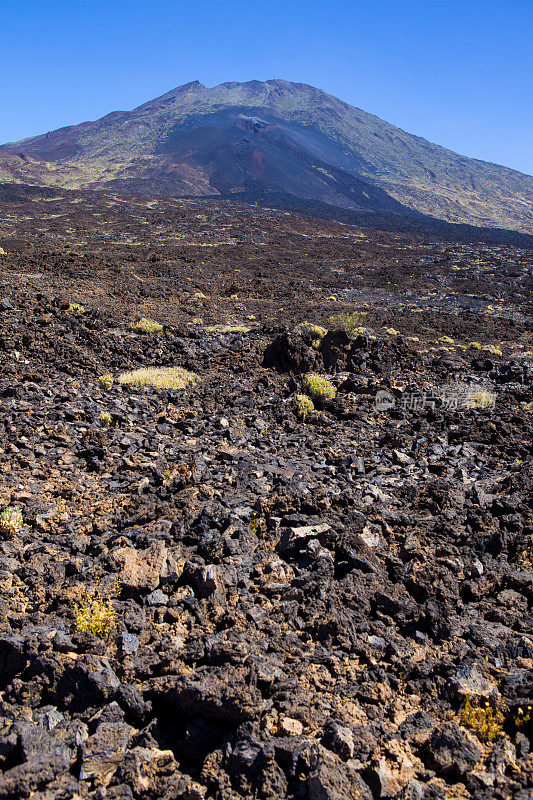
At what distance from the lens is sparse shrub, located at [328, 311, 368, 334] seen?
15520mm

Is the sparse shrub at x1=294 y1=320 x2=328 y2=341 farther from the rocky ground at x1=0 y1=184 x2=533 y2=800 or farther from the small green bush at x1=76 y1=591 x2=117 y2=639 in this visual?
the small green bush at x1=76 y1=591 x2=117 y2=639

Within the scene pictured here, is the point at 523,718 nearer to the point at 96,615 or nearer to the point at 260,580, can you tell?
the point at 260,580

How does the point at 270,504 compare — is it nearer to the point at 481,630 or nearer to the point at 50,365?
the point at 481,630

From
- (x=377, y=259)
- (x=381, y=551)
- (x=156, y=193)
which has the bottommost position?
(x=381, y=551)

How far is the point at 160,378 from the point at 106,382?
923mm

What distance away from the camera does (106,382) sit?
26.7 feet

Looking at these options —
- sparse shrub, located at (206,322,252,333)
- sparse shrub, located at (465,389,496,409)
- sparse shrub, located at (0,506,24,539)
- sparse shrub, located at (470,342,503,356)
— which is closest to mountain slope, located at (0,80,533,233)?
sparse shrub, located at (206,322,252,333)

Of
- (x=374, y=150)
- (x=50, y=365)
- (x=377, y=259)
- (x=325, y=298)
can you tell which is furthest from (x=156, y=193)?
(x=374, y=150)

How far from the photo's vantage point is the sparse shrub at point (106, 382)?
8.11 m

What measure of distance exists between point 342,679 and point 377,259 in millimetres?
→ 32196

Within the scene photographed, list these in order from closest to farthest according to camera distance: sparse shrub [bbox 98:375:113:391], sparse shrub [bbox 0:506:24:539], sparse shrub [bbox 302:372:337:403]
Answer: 1. sparse shrub [bbox 0:506:24:539]
2. sparse shrub [bbox 98:375:113:391]
3. sparse shrub [bbox 302:372:337:403]

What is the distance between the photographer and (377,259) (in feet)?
107

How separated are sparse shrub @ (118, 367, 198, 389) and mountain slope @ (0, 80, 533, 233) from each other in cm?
6446

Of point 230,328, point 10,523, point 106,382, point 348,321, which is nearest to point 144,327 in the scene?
point 230,328
